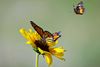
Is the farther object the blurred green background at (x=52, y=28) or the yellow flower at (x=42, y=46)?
the blurred green background at (x=52, y=28)

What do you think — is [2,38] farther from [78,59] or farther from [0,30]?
[78,59]

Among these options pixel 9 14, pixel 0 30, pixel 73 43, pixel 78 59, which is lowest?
pixel 78 59

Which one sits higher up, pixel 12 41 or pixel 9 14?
pixel 9 14

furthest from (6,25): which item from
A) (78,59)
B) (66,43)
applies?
(78,59)

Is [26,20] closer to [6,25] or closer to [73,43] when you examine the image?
[6,25]

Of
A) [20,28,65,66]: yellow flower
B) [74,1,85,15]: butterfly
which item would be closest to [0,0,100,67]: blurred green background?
[74,1,85,15]: butterfly

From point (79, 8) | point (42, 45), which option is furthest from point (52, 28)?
point (42, 45)

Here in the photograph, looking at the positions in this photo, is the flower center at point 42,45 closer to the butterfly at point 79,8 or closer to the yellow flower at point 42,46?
the yellow flower at point 42,46

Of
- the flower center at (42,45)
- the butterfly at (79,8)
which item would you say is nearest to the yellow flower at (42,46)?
the flower center at (42,45)

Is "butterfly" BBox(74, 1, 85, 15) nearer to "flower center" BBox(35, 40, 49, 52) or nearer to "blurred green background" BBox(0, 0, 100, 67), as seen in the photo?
"blurred green background" BBox(0, 0, 100, 67)
